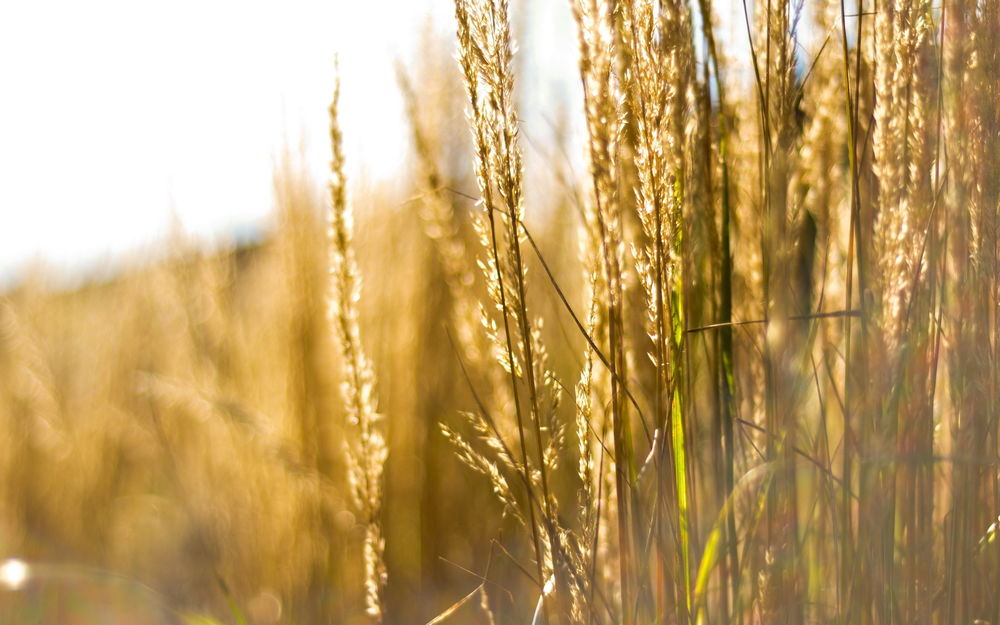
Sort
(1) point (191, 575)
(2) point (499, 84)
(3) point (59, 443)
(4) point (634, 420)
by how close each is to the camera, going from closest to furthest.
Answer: (2) point (499, 84)
(4) point (634, 420)
(1) point (191, 575)
(3) point (59, 443)

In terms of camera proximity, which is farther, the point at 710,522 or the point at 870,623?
the point at 710,522

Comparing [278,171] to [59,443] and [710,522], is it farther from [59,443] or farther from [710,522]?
[59,443]

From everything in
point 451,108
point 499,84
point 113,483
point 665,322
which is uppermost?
point 451,108

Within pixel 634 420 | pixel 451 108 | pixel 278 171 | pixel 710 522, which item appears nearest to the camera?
pixel 710 522

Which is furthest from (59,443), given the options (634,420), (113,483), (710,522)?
(710,522)

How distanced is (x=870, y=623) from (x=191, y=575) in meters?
2.00

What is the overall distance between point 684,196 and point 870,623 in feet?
1.59

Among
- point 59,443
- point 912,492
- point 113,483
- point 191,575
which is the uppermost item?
point 912,492

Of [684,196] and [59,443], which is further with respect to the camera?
[59,443]

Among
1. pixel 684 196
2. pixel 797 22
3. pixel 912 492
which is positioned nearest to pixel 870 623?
pixel 912 492

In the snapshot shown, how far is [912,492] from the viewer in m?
0.84

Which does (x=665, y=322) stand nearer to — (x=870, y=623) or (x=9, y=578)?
(x=870, y=623)

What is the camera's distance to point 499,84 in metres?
0.73

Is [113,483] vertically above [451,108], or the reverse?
[451,108]
